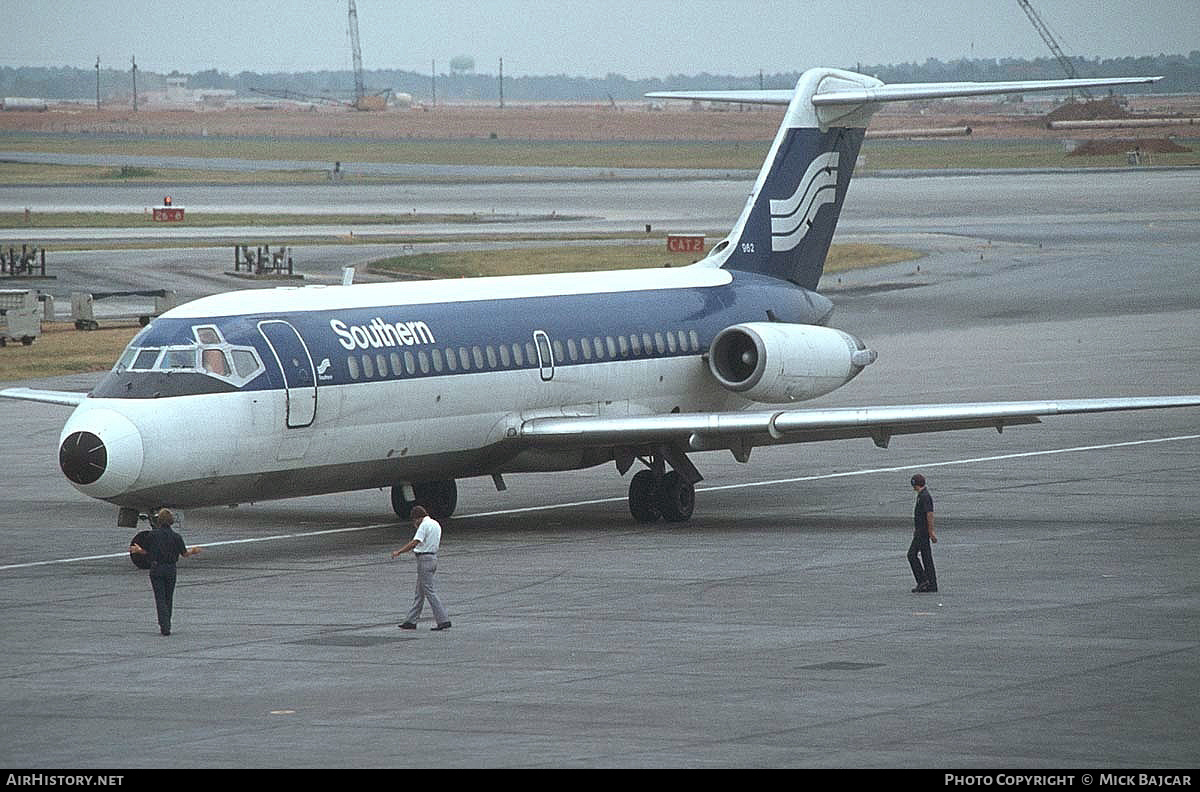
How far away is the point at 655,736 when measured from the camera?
16609 millimetres

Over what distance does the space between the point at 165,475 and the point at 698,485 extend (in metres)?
12.0

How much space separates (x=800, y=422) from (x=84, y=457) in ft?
33.1

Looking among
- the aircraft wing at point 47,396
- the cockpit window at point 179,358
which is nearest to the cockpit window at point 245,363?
the cockpit window at point 179,358

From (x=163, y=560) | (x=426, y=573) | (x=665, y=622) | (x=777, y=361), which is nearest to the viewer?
(x=426, y=573)

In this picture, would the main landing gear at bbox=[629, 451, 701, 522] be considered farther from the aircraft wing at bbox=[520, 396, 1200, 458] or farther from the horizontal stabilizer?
the horizontal stabilizer

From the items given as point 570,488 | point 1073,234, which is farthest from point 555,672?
point 1073,234

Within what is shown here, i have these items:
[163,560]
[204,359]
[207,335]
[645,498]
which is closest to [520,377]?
[645,498]

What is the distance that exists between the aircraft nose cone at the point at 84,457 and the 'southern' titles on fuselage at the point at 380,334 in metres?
4.08

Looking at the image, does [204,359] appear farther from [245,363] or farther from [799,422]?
[799,422]

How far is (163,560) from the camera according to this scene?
22.3m

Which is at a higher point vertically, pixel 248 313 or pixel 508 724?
pixel 248 313

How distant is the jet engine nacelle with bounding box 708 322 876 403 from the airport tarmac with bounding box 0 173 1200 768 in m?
1.84

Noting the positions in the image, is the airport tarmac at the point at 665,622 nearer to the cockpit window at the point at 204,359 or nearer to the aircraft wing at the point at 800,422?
the aircraft wing at the point at 800,422

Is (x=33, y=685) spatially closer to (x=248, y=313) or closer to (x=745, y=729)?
(x=745, y=729)
